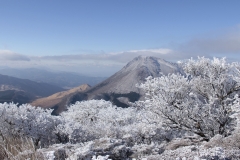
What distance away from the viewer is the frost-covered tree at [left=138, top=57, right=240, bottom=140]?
16375 millimetres

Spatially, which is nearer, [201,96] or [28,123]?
Answer: [201,96]

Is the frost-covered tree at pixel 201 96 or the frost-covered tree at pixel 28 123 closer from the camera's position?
the frost-covered tree at pixel 201 96

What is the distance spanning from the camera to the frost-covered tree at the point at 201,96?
16375mm

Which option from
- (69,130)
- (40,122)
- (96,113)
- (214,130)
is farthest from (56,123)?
(214,130)

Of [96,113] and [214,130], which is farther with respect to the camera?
[96,113]

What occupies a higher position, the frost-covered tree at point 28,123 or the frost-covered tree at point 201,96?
the frost-covered tree at point 201,96

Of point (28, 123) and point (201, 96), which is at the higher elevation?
point (201, 96)

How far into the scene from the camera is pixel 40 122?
29.4 meters

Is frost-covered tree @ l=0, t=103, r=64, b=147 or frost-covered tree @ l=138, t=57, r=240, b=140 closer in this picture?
frost-covered tree @ l=138, t=57, r=240, b=140

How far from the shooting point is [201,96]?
1820cm

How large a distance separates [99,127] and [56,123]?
242 inches

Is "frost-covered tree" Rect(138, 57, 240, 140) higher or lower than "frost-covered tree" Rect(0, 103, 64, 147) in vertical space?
higher

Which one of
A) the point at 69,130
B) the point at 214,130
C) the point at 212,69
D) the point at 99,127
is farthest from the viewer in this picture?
the point at 99,127

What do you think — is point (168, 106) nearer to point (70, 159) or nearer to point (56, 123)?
point (70, 159)
